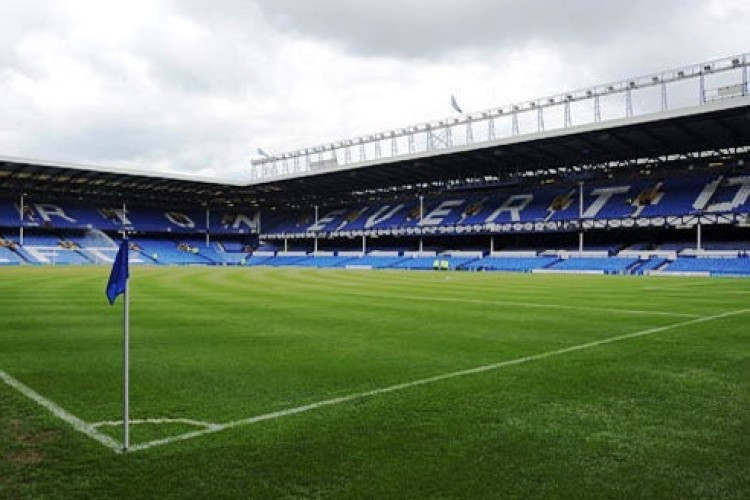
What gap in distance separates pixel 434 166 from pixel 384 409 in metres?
62.3

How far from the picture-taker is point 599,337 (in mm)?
12891

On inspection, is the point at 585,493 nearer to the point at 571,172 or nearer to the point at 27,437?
the point at 27,437

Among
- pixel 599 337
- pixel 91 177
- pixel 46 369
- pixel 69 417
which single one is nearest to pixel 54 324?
pixel 46 369

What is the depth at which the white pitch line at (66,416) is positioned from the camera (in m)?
5.79

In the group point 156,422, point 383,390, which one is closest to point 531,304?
point 383,390

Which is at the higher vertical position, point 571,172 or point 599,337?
point 571,172

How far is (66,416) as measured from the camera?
6.69 m

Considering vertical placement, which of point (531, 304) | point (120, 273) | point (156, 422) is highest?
point (120, 273)

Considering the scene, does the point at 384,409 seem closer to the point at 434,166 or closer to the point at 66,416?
the point at 66,416

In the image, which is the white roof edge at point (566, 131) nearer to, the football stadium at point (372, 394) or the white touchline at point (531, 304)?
the football stadium at point (372, 394)

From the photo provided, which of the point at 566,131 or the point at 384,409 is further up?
the point at 566,131

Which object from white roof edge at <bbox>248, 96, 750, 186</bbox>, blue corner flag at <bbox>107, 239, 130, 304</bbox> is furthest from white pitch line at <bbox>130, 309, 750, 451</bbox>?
white roof edge at <bbox>248, 96, 750, 186</bbox>

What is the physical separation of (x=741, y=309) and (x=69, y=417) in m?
19.1

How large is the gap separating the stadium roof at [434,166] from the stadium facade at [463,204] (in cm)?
24
